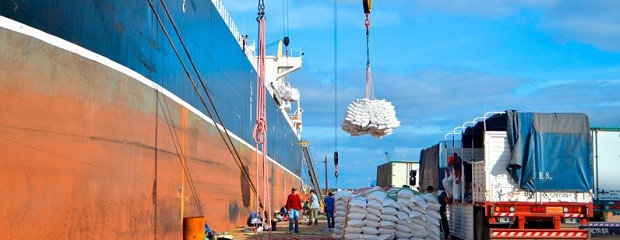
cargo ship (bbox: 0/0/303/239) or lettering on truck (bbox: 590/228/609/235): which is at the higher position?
cargo ship (bbox: 0/0/303/239)

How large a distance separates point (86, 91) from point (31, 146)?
70.8 inches

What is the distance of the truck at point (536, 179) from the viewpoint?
15453 millimetres

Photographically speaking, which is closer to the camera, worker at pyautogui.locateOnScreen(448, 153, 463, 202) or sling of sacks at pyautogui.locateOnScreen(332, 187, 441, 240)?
sling of sacks at pyautogui.locateOnScreen(332, 187, 441, 240)

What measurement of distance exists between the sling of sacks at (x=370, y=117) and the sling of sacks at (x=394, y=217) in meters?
3.39

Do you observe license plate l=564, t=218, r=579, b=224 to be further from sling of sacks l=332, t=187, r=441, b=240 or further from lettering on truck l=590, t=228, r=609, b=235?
lettering on truck l=590, t=228, r=609, b=235

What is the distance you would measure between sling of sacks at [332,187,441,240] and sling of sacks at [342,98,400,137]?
339cm

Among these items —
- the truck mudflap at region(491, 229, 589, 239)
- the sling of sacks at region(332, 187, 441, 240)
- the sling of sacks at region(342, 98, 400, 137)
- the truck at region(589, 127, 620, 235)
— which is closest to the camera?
the truck mudflap at region(491, 229, 589, 239)

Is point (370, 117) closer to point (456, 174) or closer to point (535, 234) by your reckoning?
point (456, 174)

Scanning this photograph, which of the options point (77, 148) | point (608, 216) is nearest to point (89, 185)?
point (77, 148)

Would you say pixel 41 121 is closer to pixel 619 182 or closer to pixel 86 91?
pixel 86 91

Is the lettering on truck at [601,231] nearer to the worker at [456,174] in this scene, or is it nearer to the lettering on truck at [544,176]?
the worker at [456,174]

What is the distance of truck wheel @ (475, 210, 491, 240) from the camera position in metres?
15.8

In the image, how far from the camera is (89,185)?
11367mm

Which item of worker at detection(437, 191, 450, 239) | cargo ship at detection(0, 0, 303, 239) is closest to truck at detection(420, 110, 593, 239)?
worker at detection(437, 191, 450, 239)
